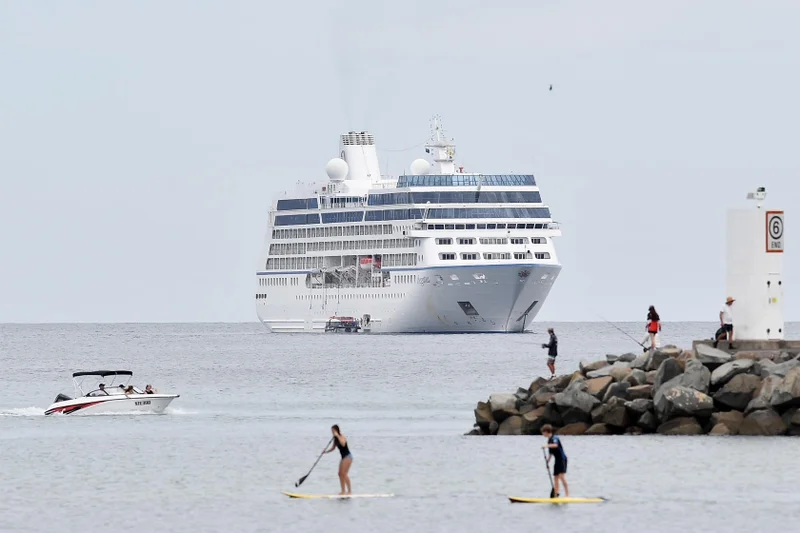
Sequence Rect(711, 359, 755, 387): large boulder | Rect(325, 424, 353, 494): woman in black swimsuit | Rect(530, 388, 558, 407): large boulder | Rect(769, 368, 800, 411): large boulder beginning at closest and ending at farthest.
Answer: Rect(325, 424, 353, 494): woman in black swimsuit
Rect(769, 368, 800, 411): large boulder
Rect(711, 359, 755, 387): large boulder
Rect(530, 388, 558, 407): large boulder

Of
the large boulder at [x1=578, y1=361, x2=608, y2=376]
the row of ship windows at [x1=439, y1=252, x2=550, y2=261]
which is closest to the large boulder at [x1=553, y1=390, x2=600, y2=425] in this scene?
the large boulder at [x1=578, y1=361, x2=608, y2=376]

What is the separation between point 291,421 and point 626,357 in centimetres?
971

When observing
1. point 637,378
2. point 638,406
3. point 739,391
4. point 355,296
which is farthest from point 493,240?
point 739,391

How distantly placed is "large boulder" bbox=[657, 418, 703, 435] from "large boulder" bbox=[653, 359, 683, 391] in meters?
0.75

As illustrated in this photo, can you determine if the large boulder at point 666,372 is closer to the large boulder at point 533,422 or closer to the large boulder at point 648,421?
the large boulder at point 648,421

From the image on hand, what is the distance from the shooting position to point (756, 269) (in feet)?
124

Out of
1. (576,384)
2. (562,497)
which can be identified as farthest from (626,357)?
(562,497)

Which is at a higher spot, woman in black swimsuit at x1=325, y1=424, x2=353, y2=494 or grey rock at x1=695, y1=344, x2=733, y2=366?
grey rock at x1=695, y1=344, x2=733, y2=366

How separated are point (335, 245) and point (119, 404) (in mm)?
72170

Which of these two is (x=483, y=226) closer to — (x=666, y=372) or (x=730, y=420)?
(x=666, y=372)

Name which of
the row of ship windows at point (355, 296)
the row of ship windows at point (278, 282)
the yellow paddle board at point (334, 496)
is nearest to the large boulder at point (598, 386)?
the yellow paddle board at point (334, 496)

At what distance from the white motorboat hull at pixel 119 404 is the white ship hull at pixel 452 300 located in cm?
5661

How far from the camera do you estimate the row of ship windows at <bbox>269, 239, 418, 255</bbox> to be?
112 metres

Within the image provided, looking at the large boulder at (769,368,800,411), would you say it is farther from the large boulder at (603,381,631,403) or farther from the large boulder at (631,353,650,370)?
the large boulder at (631,353,650,370)
